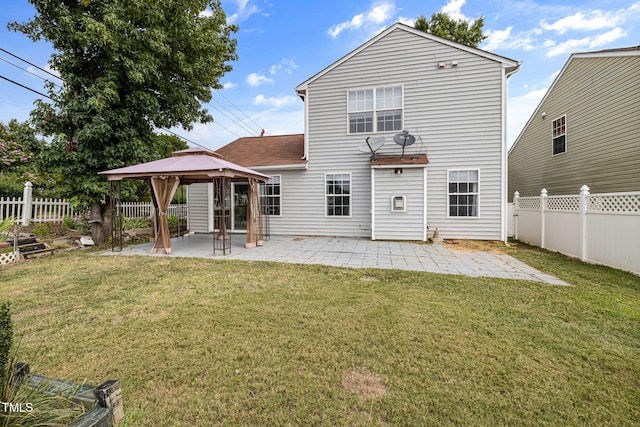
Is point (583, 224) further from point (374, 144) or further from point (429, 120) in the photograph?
point (374, 144)

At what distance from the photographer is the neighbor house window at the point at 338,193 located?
995 centimetres

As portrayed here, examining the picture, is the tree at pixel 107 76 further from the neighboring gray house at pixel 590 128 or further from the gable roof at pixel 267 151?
the neighboring gray house at pixel 590 128

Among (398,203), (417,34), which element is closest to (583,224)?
(398,203)

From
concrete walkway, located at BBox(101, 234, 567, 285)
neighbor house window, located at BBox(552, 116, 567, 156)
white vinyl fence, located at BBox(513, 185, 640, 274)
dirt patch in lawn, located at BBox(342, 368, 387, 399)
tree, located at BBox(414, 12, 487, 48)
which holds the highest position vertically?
tree, located at BBox(414, 12, 487, 48)

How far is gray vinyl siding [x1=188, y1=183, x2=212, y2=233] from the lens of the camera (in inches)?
437

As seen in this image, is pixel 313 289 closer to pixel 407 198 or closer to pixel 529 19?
pixel 407 198

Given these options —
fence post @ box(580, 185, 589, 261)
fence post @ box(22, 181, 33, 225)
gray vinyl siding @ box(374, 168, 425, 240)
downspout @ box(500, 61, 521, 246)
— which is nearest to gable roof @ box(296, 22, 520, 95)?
downspout @ box(500, 61, 521, 246)

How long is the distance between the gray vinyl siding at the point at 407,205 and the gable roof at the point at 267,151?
3062 mm

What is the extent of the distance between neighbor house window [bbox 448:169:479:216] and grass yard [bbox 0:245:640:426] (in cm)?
449

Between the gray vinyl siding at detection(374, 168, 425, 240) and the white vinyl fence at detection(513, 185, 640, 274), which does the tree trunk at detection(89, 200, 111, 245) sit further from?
the white vinyl fence at detection(513, 185, 640, 274)

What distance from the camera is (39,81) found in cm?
868

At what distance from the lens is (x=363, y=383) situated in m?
2.12

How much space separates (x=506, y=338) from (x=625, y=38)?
15.0 meters

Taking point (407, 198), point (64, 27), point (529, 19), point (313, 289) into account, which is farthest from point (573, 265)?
point (64, 27)
